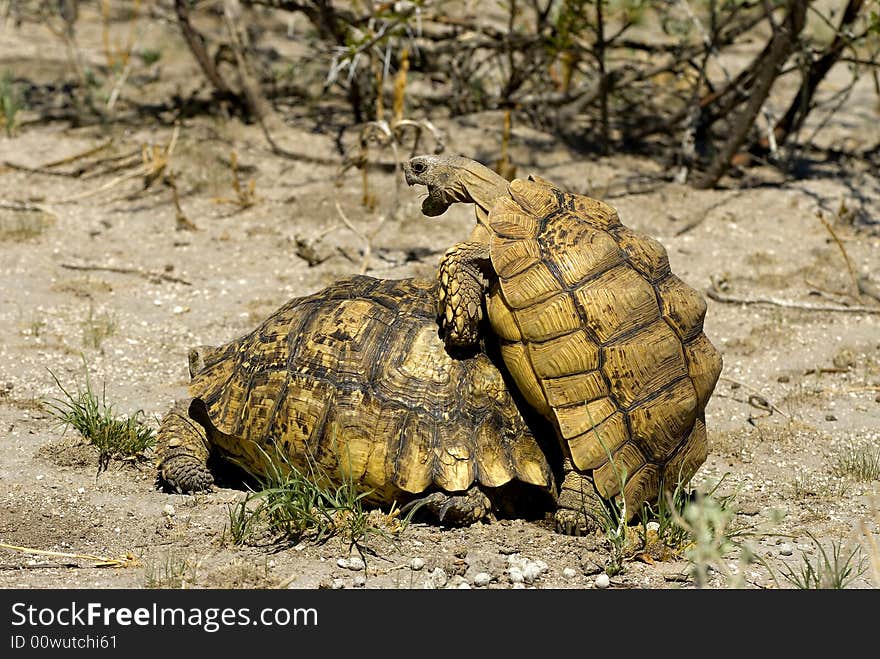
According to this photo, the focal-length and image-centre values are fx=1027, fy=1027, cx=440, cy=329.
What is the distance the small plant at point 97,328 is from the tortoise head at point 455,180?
2379 millimetres

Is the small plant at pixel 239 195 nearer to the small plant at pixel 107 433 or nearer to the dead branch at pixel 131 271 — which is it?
the dead branch at pixel 131 271

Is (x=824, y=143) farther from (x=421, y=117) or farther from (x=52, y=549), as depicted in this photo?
(x=52, y=549)

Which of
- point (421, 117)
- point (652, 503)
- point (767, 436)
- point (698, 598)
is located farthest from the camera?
point (421, 117)

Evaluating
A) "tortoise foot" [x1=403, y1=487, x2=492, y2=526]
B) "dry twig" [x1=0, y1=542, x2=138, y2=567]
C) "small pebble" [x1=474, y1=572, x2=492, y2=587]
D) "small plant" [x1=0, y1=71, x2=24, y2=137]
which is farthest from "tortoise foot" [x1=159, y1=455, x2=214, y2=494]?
"small plant" [x1=0, y1=71, x2=24, y2=137]

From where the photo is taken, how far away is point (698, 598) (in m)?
3.45

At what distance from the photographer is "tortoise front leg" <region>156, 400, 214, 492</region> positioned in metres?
4.48

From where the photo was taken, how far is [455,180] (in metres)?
4.59

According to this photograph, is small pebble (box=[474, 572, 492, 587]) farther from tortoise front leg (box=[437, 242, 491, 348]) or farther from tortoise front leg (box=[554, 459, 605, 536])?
tortoise front leg (box=[437, 242, 491, 348])

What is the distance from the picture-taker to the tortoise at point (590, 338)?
13.1 ft

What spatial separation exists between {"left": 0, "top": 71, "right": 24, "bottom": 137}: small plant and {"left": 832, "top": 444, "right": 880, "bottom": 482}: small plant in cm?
760

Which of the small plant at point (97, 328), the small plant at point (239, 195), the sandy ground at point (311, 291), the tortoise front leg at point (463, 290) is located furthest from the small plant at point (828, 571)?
the small plant at point (239, 195)

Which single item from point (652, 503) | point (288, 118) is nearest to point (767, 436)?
point (652, 503)

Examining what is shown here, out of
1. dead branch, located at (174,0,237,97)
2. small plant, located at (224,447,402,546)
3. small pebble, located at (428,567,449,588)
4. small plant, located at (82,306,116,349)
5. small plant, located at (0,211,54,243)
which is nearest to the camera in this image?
small pebble, located at (428,567,449,588)

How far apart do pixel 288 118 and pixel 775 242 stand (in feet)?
15.5
